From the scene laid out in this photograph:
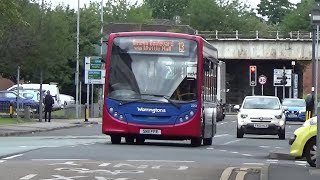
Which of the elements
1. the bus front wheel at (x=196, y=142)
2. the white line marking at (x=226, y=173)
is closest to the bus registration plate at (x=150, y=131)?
the bus front wheel at (x=196, y=142)

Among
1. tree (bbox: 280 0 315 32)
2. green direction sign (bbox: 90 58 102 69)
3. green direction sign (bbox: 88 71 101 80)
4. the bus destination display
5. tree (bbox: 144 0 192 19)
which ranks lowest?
green direction sign (bbox: 88 71 101 80)

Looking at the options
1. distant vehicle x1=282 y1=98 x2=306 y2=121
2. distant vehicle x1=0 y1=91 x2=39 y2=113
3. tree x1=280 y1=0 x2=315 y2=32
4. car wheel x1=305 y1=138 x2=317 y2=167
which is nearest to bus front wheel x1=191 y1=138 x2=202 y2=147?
car wheel x1=305 y1=138 x2=317 y2=167

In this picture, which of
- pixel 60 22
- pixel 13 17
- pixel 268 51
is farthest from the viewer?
pixel 268 51

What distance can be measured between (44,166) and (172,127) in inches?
349

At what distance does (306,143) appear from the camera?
20.3m

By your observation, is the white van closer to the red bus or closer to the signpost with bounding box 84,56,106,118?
the signpost with bounding box 84,56,106,118

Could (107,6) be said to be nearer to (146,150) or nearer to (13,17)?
(13,17)

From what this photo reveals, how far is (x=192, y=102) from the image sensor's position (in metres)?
26.8

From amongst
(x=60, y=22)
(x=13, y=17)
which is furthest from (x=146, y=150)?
(x=60, y=22)

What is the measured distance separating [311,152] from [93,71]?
127ft

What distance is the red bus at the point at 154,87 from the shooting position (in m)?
26.7

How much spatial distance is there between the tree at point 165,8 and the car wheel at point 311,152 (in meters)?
135

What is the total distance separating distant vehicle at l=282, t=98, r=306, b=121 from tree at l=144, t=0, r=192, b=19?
310 feet

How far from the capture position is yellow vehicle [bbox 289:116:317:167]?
2012cm
